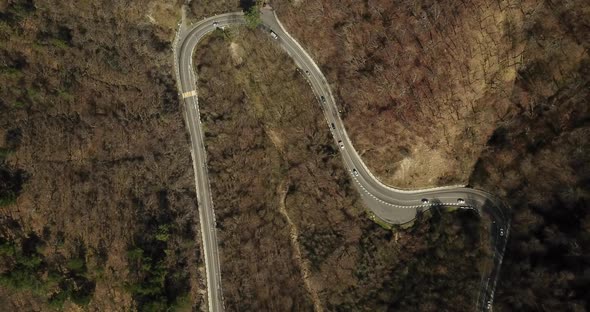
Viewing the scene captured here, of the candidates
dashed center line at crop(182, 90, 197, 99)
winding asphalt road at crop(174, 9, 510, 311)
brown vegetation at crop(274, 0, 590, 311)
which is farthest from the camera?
dashed center line at crop(182, 90, 197, 99)

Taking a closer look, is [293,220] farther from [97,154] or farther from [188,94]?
[97,154]

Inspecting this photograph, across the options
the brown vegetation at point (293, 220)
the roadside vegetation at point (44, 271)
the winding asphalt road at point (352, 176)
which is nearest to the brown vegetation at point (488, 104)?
the winding asphalt road at point (352, 176)

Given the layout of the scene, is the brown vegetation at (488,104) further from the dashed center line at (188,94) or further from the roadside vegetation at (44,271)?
the roadside vegetation at (44,271)

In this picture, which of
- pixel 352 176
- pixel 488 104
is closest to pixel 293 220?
pixel 352 176

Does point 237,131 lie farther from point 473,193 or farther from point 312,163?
point 473,193

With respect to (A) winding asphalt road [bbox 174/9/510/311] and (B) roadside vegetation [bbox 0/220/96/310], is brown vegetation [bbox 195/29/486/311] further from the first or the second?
(B) roadside vegetation [bbox 0/220/96/310]

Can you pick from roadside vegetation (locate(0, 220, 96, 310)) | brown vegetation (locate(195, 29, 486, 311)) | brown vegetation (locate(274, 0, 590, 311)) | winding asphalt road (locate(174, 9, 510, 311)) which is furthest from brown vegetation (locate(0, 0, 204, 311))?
brown vegetation (locate(274, 0, 590, 311))

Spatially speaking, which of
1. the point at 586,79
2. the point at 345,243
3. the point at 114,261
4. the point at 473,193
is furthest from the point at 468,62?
the point at 114,261
